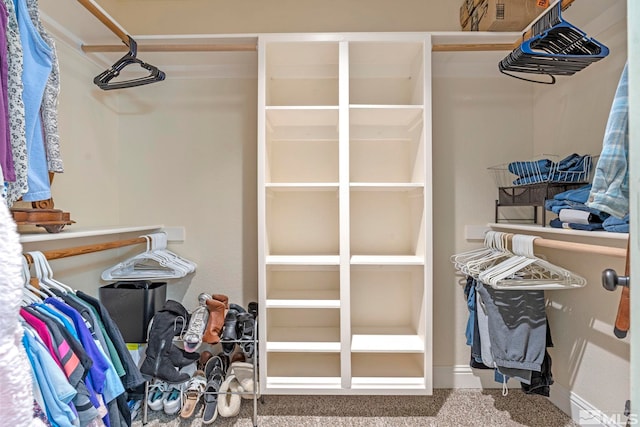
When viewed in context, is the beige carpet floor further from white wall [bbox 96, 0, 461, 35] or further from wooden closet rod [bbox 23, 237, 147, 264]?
white wall [bbox 96, 0, 461, 35]

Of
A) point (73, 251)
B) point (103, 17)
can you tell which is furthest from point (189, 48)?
point (73, 251)

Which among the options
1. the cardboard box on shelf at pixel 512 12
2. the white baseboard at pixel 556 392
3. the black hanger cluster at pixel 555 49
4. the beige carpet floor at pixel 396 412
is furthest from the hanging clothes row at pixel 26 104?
the white baseboard at pixel 556 392

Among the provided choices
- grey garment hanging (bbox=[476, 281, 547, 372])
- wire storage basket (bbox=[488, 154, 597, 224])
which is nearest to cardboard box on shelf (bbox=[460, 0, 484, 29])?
wire storage basket (bbox=[488, 154, 597, 224])

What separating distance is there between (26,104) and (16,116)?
10cm

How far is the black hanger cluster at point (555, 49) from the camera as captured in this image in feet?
5.52

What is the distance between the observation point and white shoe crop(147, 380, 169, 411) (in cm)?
214

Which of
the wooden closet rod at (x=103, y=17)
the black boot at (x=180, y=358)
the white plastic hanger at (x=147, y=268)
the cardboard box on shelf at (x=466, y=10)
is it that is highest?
the cardboard box on shelf at (x=466, y=10)

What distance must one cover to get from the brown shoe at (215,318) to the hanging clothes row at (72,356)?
466 millimetres

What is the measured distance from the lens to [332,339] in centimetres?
225

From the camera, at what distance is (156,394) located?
7.19 ft

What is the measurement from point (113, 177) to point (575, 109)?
265 cm

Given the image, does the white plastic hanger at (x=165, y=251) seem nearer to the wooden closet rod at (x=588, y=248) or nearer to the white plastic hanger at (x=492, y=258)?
the white plastic hanger at (x=492, y=258)

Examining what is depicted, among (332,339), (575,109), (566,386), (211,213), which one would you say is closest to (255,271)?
(211,213)

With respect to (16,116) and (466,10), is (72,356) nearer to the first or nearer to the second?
(16,116)
